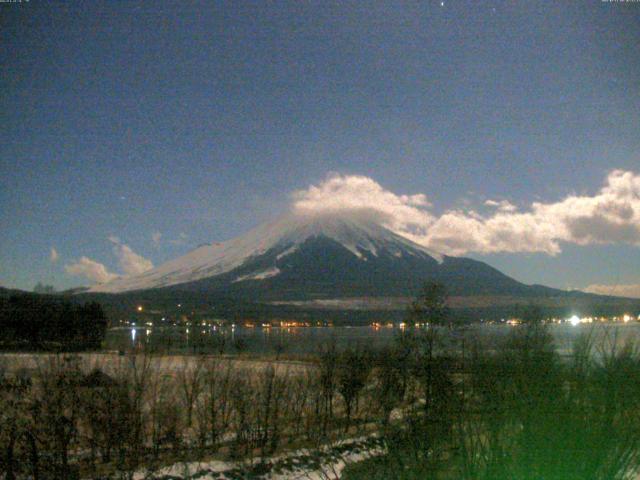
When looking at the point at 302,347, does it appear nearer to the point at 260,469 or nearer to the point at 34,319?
the point at 34,319

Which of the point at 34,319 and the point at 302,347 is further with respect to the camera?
→ the point at 302,347

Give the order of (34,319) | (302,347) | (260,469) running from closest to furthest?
(260,469) < (34,319) < (302,347)

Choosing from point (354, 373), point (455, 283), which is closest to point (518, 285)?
point (455, 283)

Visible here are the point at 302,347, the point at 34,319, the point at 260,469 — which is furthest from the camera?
the point at 302,347

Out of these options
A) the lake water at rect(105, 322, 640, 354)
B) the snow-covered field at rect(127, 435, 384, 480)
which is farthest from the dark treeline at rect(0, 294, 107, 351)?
the snow-covered field at rect(127, 435, 384, 480)

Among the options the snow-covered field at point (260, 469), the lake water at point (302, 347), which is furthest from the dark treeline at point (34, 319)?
the snow-covered field at point (260, 469)

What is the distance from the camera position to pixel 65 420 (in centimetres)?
1060

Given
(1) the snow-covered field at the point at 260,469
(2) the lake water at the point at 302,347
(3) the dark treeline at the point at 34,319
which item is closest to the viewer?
(2) the lake water at the point at 302,347

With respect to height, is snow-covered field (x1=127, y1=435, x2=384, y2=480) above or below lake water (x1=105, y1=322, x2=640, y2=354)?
below

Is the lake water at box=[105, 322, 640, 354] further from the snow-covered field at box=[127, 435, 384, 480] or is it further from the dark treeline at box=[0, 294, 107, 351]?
the snow-covered field at box=[127, 435, 384, 480]

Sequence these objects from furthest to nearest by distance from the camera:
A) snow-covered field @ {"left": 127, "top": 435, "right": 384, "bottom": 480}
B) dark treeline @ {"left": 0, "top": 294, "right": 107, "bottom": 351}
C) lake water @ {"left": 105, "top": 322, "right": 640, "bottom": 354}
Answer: dark treeline @ {"left": 0, "top": 294, "right": 107, "bottom": 351}, snow-covered field @ {"left": 127, "top": 435, "right": 384, "bottom": 480}, lake water @ {"left": 105, "top": 322, "right": 640, "bottom": 354}

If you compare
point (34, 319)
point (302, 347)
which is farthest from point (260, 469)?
point (302, 347)

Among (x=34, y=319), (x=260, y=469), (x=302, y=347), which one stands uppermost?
(x=34, y=319)

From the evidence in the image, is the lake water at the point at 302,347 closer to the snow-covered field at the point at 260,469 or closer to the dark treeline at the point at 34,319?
the dark treeline at the point at 34,319
